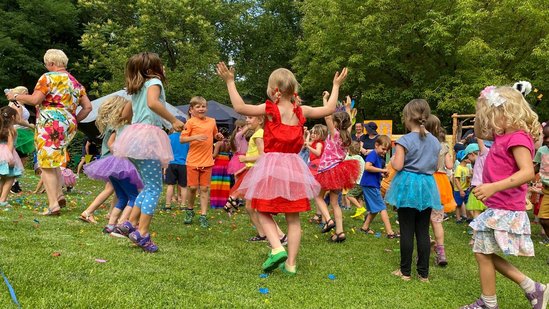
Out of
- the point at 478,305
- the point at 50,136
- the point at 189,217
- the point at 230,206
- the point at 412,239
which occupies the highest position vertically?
the point at 50,136

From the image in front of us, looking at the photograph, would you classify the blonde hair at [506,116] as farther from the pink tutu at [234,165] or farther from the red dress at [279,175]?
the pink tutu at [234,165]

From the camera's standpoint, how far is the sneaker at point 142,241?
4.57 meters

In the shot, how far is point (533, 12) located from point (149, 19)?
59.4ft

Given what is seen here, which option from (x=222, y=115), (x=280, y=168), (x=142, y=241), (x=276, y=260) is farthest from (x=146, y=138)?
(x=222, y=115)

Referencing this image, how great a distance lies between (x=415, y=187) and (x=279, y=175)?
133 cm

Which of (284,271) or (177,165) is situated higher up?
(177,165)

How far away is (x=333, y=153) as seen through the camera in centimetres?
675

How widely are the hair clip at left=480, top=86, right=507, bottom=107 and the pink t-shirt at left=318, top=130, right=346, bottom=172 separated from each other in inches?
120

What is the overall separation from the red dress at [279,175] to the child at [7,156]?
4943 millimetres

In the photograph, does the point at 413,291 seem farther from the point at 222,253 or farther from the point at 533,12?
the point at 533,12

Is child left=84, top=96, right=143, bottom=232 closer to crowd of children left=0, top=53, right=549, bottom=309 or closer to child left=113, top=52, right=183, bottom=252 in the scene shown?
crowd of children left=0, top=53, right=549, bottom=309

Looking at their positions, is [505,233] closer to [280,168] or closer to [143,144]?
[280,168]

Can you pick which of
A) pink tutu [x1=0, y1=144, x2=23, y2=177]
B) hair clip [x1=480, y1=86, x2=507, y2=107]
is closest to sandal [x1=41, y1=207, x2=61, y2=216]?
pink tutu [x1=0, y1=144, x2=23, y2=177]

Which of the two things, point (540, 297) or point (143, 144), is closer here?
point (540, 297)
